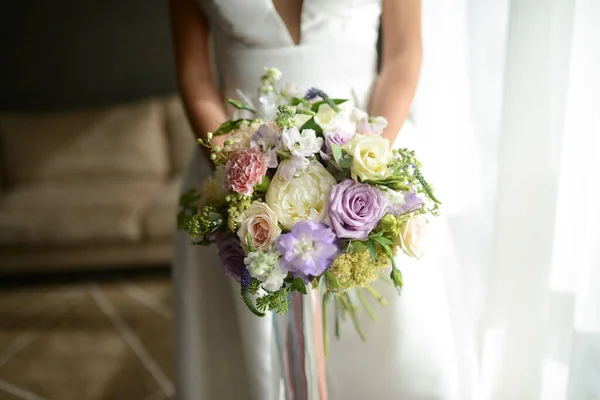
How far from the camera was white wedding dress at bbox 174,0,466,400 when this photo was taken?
109 cm

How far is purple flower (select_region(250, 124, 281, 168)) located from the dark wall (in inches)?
108

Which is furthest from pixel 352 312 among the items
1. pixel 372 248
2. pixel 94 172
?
pixel 94 172

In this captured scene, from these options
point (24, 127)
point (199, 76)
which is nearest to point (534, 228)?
point (199, 76)

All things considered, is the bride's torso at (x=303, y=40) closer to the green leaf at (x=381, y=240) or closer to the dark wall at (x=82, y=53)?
the green leaf at (x=381, y=240)

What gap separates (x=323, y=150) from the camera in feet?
2.80

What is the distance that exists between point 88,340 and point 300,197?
6.43ft

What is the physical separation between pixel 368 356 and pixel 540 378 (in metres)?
0.35

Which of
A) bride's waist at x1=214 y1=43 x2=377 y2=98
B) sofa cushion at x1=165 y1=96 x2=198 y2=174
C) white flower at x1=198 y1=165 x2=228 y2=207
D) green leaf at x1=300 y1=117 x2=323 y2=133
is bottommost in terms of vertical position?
sofa cushion at x1=165 y1=96 x2=198 y2=174

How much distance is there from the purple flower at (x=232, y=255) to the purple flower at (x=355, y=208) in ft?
0.57

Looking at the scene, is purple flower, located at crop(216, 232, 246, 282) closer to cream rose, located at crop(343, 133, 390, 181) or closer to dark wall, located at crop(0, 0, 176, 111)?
cream rose, located at crop(343, 133, 390, 181)

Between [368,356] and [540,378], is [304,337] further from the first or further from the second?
[540,378]

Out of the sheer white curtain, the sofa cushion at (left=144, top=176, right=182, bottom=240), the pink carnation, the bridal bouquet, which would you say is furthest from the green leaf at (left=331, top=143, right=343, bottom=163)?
the sofa cushion at (left=144, top=176, right=182, bottom=240)

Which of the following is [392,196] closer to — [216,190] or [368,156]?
[368,156]

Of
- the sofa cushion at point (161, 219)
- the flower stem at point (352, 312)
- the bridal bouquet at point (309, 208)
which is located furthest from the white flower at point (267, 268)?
the sofa cushion at point (161, 219)
